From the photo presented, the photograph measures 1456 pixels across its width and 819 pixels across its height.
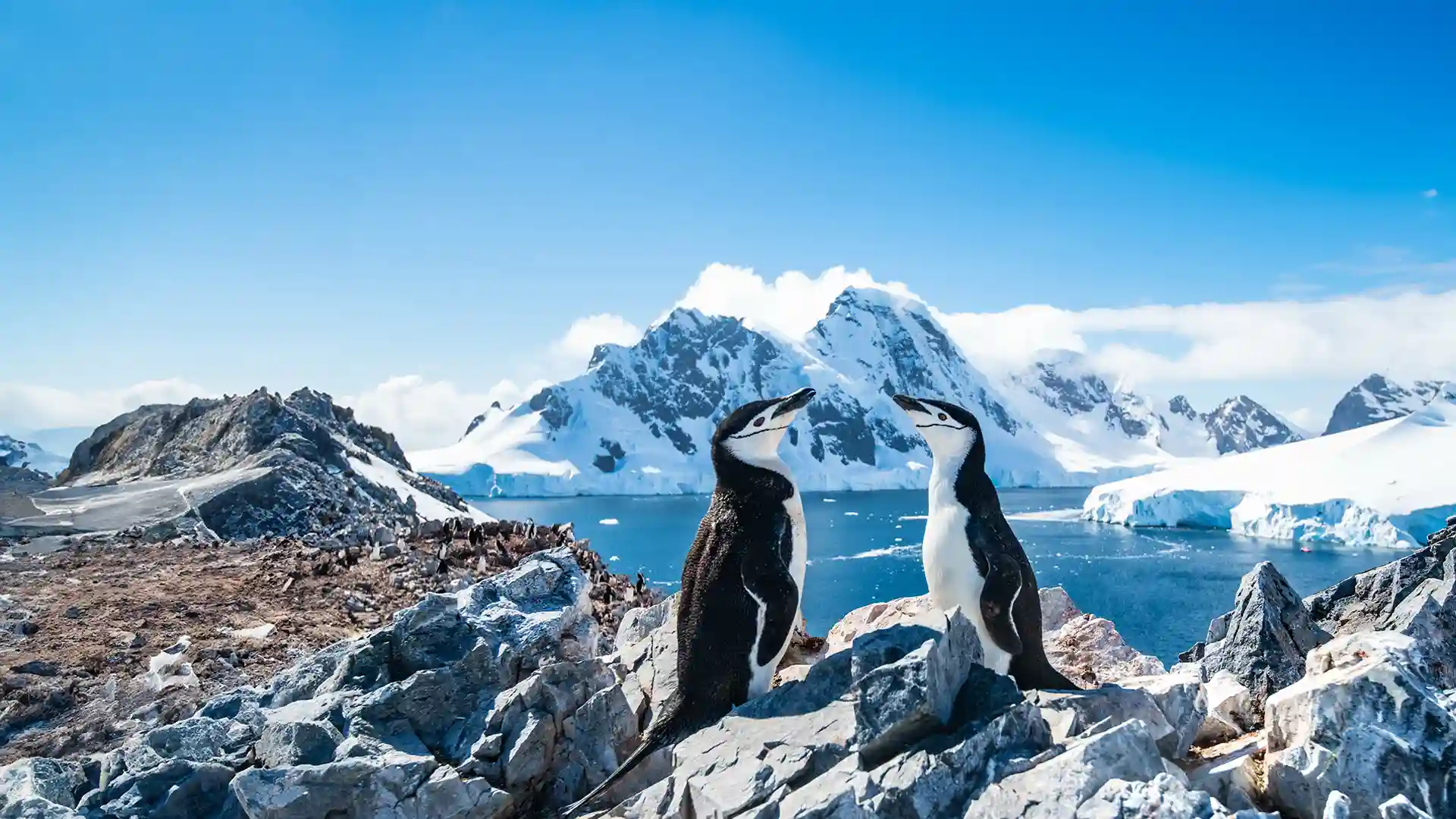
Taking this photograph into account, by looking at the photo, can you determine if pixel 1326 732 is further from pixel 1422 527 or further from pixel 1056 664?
pixel 1422 527

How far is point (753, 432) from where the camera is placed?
579 cm

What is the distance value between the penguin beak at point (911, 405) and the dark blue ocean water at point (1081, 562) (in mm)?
26622

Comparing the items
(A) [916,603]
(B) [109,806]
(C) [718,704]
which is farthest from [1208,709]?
(B) [109,806]

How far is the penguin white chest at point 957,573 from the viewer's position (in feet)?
18.5

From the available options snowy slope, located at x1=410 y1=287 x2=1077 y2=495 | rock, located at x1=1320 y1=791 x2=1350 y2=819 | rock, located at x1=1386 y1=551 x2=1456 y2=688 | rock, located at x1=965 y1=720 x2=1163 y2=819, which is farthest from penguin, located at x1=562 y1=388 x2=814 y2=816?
snowy slope, located at x1=410 y1=287 x2=1077 y2=495

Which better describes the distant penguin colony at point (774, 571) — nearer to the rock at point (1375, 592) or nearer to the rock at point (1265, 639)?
the rock at point (1265, 639)

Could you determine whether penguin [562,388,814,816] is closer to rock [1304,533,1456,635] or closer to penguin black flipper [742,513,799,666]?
penguin black flipper [742,513,799,666]

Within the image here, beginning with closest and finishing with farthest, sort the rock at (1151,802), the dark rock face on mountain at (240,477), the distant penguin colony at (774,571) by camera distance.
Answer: the rock at (1151,802), the distant penguin colony at (774,571), the dark rock face on mountain at (240,477)

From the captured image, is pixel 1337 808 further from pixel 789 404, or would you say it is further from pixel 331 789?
pixel 331 789

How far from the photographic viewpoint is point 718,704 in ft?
17.1

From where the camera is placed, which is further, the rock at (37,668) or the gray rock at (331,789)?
the rock at (37,668)

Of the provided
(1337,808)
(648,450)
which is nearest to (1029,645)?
(1337,808)

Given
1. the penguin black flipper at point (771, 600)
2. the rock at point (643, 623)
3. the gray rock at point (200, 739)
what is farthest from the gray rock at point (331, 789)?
the rock at point (643, 623)

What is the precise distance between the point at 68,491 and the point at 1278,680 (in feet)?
77.4
